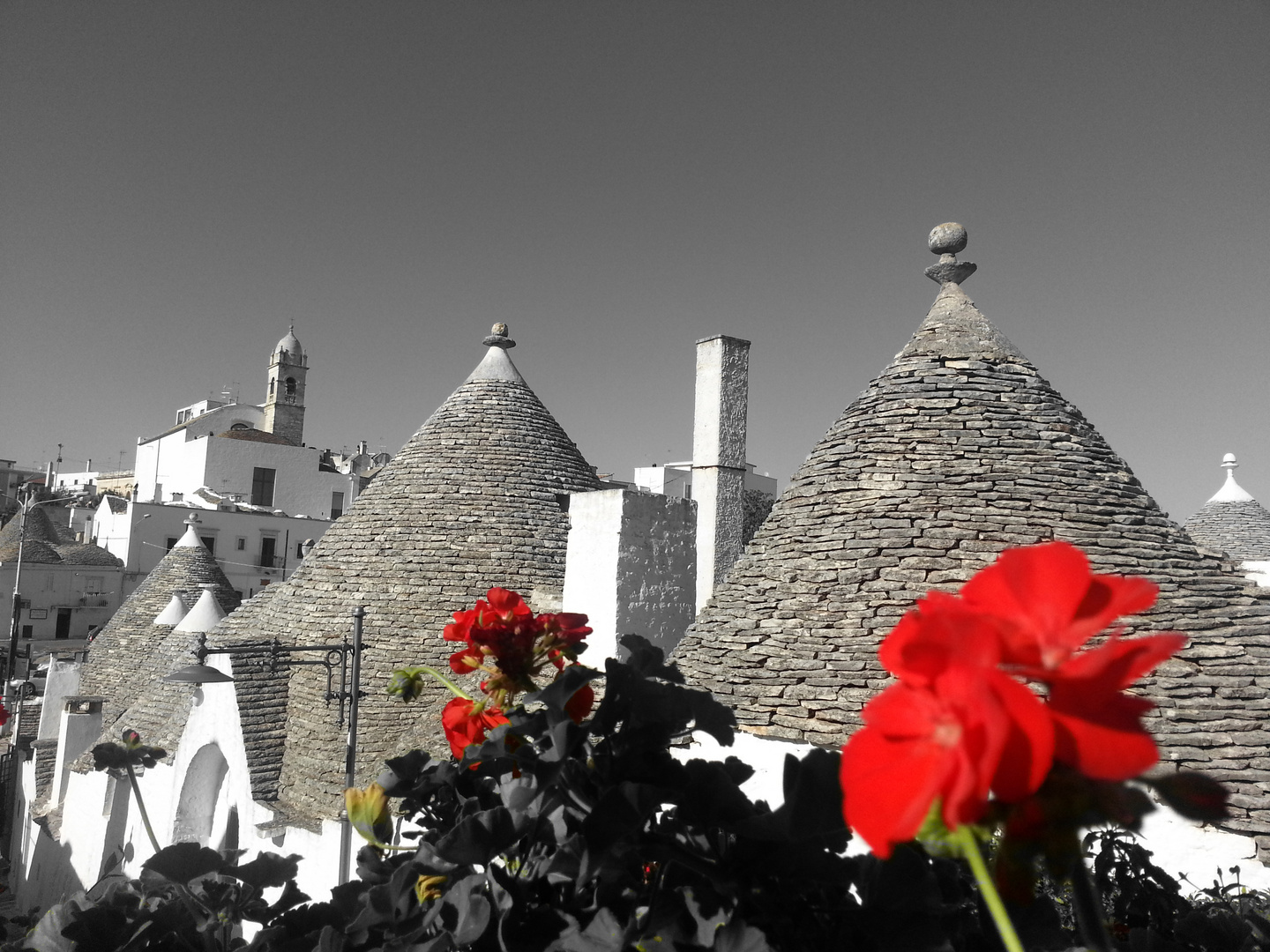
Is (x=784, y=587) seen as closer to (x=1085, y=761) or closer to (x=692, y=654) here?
(x=692, y=654)

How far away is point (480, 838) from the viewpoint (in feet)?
4.17

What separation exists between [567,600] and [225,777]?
5.58 metres

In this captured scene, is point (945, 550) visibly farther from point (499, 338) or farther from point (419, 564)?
point (499, 338)

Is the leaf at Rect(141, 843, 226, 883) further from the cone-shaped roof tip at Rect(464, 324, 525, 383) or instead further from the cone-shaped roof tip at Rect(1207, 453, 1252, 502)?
the cone-shaped roof tip at Rect(1207, 453, 1252, 502)

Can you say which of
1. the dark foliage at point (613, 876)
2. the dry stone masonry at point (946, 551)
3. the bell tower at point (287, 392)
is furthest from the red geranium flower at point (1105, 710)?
the bell tower at point (287, 392)

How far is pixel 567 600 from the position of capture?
765 centimetres

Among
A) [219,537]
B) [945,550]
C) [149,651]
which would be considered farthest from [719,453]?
[219,537]

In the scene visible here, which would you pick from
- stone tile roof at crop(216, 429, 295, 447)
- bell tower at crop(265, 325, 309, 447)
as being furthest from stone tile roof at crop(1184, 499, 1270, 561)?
bell tower at crop(265, 325, 309, 447)

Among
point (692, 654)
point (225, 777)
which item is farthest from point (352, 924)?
point (225, 777)

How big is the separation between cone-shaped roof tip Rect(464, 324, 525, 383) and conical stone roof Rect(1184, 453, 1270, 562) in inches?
540

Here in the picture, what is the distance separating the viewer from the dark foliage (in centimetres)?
109

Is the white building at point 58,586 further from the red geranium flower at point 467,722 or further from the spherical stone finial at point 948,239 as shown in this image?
the red geranium flower at point 467,722

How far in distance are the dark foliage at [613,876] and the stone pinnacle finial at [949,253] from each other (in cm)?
701

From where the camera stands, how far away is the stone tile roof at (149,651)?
1263 centimetres
